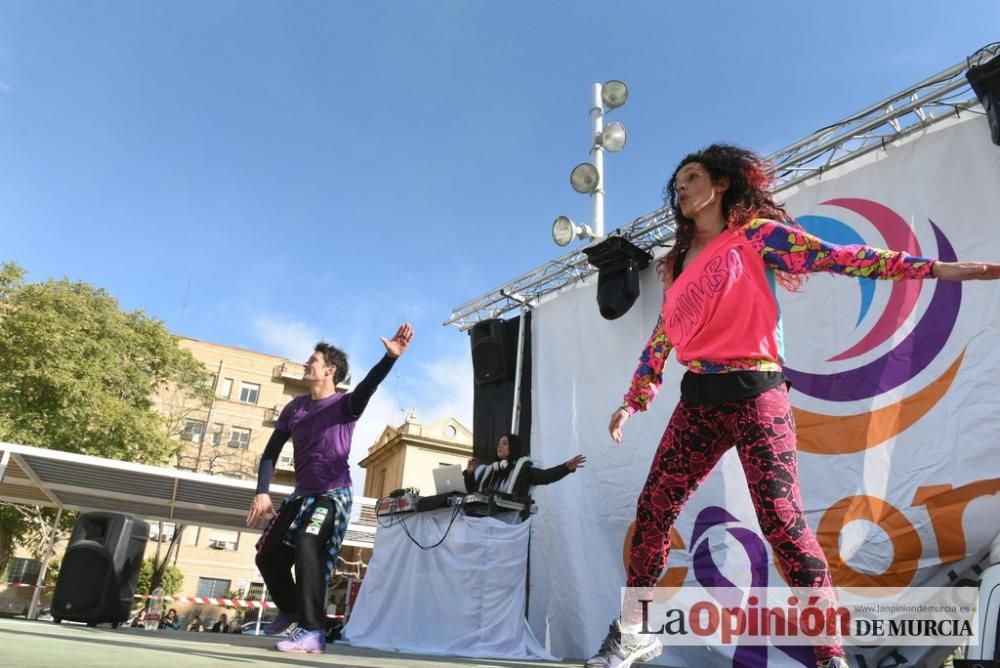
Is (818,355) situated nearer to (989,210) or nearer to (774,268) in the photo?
(989,210)

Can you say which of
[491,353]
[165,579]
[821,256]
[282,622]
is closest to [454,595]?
[282,622]

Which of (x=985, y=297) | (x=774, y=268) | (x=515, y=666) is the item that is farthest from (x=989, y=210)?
(x=515, y=666)

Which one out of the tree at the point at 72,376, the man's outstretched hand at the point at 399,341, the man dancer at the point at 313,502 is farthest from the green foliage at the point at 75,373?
the man's outstretched hand at the point at 399,341

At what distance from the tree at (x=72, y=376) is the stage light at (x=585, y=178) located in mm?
15887

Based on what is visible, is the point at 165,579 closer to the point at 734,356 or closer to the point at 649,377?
the point at 649,377

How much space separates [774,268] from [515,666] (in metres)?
2.64

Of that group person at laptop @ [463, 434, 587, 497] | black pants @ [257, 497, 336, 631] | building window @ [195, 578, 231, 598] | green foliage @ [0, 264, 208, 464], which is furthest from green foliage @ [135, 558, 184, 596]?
black pants @ [257, 497, 336, 631]

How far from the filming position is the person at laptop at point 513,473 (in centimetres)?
526

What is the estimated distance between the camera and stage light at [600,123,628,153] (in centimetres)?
693

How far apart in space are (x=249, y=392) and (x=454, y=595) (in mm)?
32424

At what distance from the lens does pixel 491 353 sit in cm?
704

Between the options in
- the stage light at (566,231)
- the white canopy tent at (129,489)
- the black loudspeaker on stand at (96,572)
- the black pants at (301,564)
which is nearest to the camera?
the black pants at (301,564)

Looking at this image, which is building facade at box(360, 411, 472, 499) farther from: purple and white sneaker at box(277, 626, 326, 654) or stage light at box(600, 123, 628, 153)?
purple and white sneaker at box(277, 626, 326, 654)

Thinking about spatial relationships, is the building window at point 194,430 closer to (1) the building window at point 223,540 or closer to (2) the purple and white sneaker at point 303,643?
(1) the building window at point 223,540
